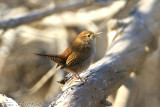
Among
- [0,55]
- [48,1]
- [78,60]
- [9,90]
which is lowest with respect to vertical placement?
[78,60]

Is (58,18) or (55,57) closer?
(55,57)

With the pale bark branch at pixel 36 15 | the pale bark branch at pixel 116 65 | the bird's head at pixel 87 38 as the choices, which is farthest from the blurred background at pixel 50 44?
the bird's head at pixel 87 38

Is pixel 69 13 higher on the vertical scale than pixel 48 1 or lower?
lower

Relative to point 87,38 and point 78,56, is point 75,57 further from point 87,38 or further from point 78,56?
point 87,38

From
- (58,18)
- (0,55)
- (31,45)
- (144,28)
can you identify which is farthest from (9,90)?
(144,28)

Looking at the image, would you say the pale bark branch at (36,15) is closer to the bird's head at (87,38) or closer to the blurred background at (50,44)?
the blurred background at (50,44)

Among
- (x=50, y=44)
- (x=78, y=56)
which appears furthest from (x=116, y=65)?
(x=50, y=44)

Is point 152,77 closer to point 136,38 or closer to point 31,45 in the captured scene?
point 136,38
